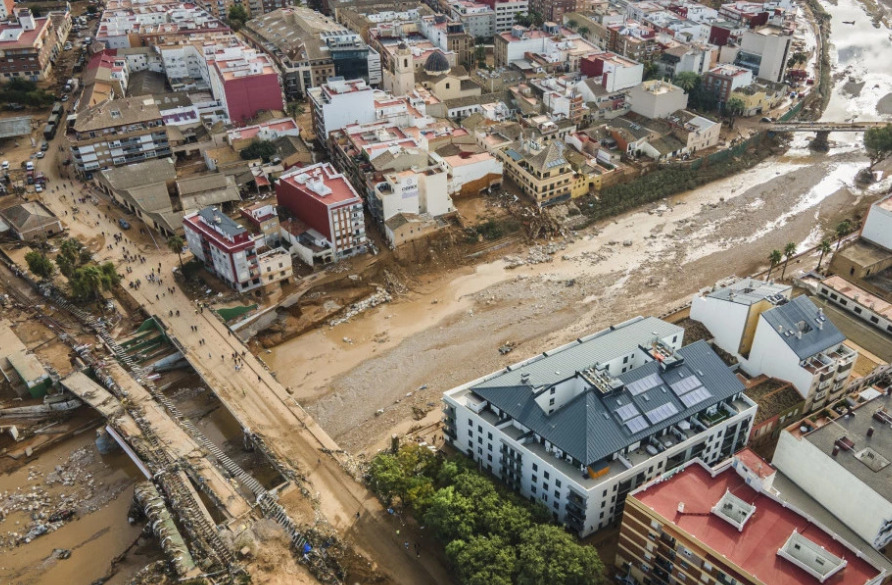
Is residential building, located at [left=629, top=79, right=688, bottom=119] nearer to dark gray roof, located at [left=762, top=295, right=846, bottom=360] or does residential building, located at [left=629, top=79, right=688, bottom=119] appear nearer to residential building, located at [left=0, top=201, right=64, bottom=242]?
dark gray roof, located at [left=762, top=295, right=846, bottom=360]

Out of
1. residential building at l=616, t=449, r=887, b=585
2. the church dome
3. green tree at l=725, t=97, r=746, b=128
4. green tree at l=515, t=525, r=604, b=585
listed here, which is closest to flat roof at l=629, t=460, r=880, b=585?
residential building at l=616, t=449, r=887, b=585

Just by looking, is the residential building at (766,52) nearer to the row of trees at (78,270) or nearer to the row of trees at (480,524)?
the row of trees at (480,524)

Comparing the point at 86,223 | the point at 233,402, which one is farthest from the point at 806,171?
the point at 86,223

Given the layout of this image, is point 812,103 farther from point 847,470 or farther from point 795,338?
point 847,470

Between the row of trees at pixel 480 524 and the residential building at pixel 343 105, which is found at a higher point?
the residential building at pixel 343 105

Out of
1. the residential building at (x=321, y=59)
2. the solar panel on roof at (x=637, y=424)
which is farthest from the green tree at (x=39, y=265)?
the solar panel on roof at (x=637, y=424)

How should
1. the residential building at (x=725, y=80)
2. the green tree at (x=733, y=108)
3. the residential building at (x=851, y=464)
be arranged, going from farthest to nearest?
the residential building at (x=725, y=80), the green tree at (x=733, y=108), the residential building at (x=851, y=464)

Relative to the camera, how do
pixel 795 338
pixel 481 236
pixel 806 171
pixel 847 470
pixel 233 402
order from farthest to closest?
pixel 806 171 → pixel 481 236 → pixel 233 402 → pixel 795 338 → pixel 847 470

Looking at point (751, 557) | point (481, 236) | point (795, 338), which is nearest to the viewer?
point (751, 557)
